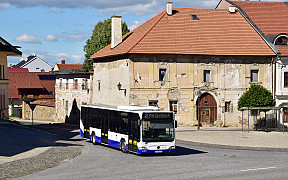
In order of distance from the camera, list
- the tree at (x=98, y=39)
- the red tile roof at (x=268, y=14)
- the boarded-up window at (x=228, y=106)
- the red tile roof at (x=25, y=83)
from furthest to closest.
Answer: the red tile roof at (x=25, y=83) < the tree at (x=98, y=39) < the red tile roof at (x=268, y=14) < the boarded-up window at (x=228, y=106)

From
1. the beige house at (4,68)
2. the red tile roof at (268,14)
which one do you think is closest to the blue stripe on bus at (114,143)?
the beige house at (4,68)

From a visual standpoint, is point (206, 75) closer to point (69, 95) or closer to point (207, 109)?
point (207, 109)

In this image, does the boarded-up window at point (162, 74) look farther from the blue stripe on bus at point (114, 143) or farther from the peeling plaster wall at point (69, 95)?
the blue stripe on bus at point (114, 143)

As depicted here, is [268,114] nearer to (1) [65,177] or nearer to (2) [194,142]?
(2) [194,142]

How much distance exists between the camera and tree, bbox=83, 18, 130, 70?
2734 inches

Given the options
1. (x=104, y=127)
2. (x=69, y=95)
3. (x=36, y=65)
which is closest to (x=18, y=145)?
(x=104, y=127)

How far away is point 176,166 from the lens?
65.2 ft

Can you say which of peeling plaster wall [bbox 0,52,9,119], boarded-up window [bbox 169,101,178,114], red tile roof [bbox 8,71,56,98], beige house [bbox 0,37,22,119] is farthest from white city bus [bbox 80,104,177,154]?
red tile roof [bbox 8,71,56,98]

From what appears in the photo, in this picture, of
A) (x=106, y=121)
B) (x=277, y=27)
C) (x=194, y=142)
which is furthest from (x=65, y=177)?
(x=277, y=27)

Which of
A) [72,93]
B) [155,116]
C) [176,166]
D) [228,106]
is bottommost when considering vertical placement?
[176,166]

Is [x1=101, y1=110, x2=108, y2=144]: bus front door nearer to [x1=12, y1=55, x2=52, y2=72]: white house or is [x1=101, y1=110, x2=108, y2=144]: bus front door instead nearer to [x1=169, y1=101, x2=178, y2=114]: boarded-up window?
[x1=169, y1=101, x2=178, y2=114]: boarded-up window

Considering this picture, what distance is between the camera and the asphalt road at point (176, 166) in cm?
1747

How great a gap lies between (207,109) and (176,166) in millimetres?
25150

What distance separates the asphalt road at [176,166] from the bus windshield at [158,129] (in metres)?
0.93
